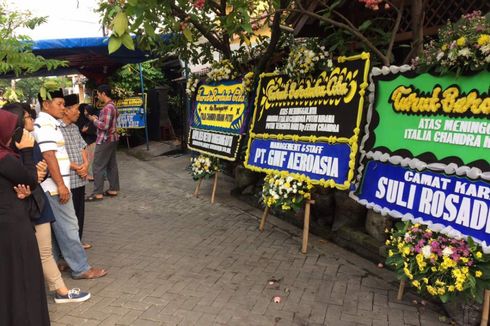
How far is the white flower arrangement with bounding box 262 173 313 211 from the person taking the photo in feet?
15.3

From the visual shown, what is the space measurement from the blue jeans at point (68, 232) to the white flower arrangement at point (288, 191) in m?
2.21

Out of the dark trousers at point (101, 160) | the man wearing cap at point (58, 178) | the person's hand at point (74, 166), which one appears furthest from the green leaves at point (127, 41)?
the dark trousers at point (101, 160)

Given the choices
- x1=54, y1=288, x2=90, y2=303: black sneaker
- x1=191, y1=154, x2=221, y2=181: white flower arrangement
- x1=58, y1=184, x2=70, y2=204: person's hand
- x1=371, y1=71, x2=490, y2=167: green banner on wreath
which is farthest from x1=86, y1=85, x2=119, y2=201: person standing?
x1=371, y1=71, x2=490, y2=167: green banner on wreath

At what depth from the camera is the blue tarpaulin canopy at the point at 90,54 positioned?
32.5ft

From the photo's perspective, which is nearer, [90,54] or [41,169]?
[41,169]

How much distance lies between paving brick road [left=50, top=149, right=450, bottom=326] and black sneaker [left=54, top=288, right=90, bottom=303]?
0.16ft

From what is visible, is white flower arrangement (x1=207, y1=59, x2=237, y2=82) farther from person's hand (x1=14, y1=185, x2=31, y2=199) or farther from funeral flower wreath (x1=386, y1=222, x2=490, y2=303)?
person's hand (x1=14, y1=185, x2=31, y2=199)

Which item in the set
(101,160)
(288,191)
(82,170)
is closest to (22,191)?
(82,170)

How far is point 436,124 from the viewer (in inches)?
131

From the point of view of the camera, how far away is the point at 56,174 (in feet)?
11.9

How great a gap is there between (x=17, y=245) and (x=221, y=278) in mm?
2014

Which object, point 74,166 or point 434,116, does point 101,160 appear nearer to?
point 74,166

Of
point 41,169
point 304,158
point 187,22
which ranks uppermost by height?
point 187,22

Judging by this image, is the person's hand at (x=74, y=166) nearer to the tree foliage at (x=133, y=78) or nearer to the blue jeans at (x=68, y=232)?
the blue jeans at (x=68, y=232)
